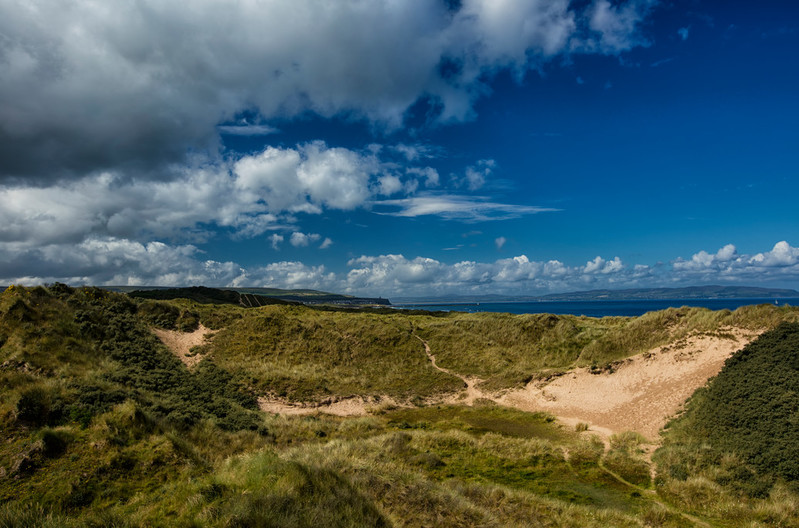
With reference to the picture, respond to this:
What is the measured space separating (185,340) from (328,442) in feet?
80.6

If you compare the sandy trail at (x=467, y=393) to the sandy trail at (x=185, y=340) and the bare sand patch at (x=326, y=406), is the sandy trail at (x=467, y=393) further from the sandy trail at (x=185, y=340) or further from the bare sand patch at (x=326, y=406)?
the sandy trail at (x=185, y=340)

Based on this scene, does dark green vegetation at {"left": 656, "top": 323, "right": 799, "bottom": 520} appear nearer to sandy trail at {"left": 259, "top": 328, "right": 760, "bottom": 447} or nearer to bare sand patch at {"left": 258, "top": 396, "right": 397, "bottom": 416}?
sandy trail at {"left": 259, "top": 328, "right": 760, "bottom": 447}

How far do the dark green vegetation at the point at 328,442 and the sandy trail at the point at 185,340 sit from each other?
4.41 ft

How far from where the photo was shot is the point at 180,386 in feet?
79.2

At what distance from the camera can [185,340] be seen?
116 feet

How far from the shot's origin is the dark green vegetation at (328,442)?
888 cm

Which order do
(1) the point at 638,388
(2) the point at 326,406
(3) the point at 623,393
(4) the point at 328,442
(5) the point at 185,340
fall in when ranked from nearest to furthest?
(4) the point at 328,442 < (1) the point at 638,388 < (3) the point at 623,393 < (2) the point at 326,406 < (5) the point at 185,340

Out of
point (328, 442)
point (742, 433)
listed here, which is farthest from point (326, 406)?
point (742, 433)

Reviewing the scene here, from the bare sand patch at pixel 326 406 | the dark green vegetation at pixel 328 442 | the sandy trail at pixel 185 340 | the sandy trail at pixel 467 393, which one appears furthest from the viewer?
the sandy trail at pixel 185 340

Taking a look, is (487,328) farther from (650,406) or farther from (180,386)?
(180,386)

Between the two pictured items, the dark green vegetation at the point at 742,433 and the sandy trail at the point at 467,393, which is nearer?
the dark green vegetation at the point at 742,433

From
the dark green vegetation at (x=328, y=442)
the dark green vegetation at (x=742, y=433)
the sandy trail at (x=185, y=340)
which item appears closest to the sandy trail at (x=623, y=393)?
the dark green vegetation at (x=328, y=442)

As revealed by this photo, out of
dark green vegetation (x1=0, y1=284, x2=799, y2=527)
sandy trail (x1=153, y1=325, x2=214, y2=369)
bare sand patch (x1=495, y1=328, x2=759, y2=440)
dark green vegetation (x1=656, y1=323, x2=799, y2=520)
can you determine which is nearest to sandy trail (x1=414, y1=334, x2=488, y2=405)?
dark green vegetation (x1=0, y1=284, x2=799, y2=527)

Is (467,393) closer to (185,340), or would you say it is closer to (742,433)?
(742,433)
